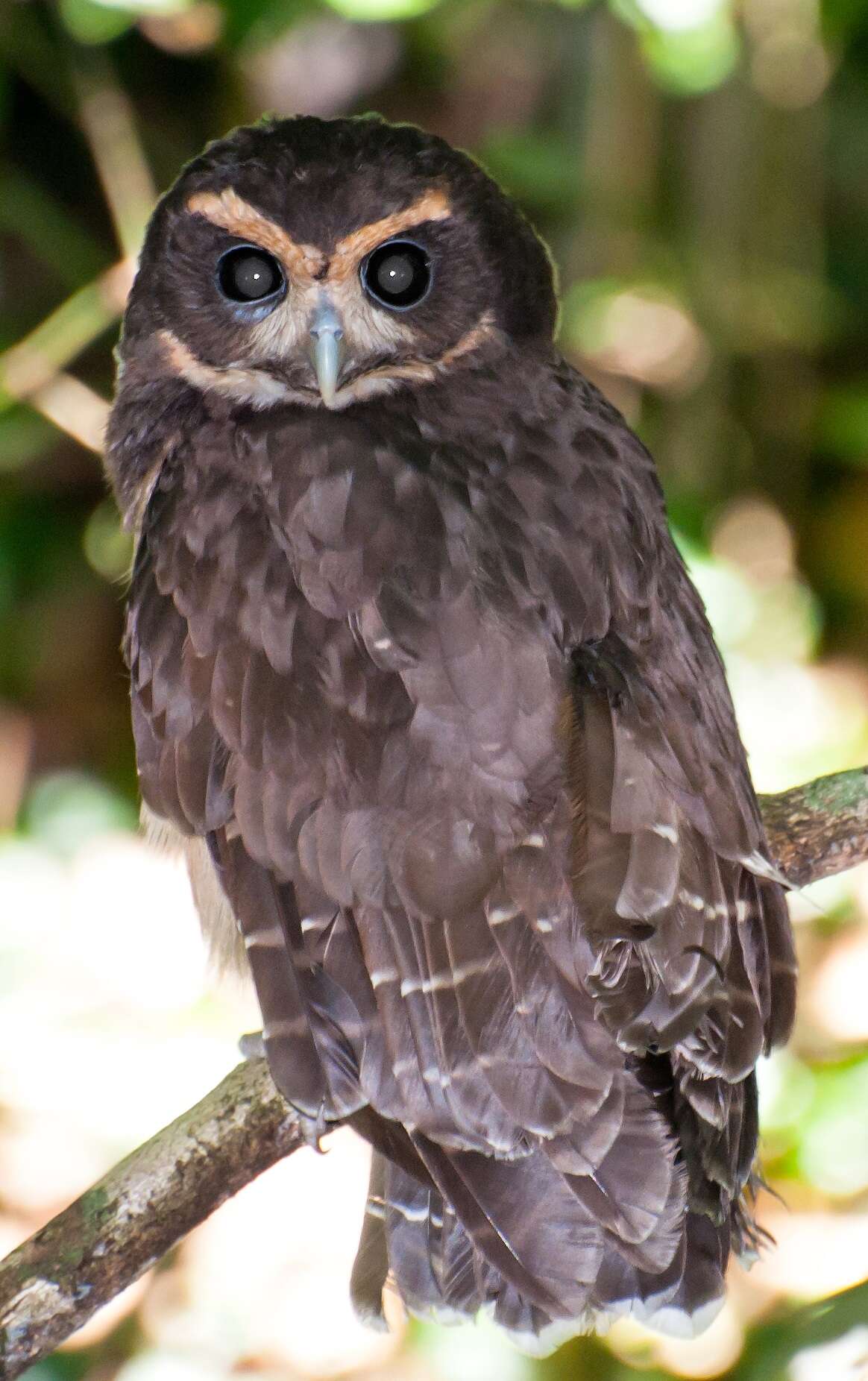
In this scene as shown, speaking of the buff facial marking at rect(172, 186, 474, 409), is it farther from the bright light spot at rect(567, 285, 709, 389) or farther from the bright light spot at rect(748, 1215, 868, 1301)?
the bright light spot at rect(748, 1215, 868, 1301)

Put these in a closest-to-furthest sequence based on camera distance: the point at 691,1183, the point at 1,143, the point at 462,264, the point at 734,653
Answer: the point at 691,1183 → the point at 462,264 → the point at 734,653 → the point at 1,143

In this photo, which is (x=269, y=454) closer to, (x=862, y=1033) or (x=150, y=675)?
(x=150, y=675)

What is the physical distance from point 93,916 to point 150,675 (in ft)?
4.32

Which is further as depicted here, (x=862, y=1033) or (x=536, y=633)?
(x=862, y=1033)

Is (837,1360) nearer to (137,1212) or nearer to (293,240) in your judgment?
(137,1212)

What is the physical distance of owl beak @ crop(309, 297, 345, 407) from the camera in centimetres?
211

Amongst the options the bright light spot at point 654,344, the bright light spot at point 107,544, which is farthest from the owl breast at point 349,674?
the bright light spot at point 654,344

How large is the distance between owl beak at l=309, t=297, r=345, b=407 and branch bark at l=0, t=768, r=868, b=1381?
2.98 ft

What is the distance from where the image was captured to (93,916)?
3283 mm

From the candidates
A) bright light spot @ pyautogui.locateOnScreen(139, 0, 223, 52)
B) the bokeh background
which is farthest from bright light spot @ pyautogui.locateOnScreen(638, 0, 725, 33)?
bright light spot @ pyautogui.locateOnScreen(139, 0, 223, 52)

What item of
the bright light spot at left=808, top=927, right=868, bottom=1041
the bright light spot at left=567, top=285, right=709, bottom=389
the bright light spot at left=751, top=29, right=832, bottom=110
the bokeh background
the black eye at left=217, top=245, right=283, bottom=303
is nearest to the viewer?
the black eye at left=217, top=245, right=283, bottom=303

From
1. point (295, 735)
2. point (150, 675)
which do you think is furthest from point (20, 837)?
point (295, 735)

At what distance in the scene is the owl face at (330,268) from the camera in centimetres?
217

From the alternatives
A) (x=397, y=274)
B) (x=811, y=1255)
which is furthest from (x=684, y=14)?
(x=811, y=1255)
